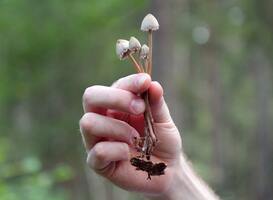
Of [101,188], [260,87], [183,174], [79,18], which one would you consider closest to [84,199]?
[101,188]

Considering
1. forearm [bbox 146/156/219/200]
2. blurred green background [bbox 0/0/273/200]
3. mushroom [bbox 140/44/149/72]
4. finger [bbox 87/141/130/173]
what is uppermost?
mushroom [bbox 140/44/149/72]

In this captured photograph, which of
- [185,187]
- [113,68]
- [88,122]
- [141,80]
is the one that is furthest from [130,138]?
[113,68]

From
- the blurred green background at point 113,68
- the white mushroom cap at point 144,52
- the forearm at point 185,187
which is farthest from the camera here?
the blurred green background at point 113,68

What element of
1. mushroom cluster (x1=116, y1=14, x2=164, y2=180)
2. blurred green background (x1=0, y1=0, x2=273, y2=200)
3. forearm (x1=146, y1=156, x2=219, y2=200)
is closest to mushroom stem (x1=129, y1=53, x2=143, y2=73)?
mushroom cluster (x1=116, y1=14, x2=164, y2=180)

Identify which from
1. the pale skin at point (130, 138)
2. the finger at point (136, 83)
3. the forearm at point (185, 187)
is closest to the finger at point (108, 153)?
the pale skin at point (130, 138)

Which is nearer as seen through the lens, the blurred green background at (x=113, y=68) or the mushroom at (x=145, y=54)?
the mushroom at (x=145, y=54)

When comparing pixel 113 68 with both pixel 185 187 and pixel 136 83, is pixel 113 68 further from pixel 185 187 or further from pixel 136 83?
pixel 136 83

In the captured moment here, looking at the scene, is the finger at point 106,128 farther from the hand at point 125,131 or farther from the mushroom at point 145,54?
the mushroom at point 145,54

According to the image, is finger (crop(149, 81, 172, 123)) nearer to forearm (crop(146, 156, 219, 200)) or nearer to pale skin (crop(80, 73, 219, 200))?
pale skin (crop(80, 73, 219, 200))

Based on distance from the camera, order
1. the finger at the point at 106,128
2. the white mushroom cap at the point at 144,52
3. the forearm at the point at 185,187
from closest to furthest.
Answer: the white mushroom cap at the point at 144,52 → the finger at the point at 106,128 → the forearm at the point at 185,187
